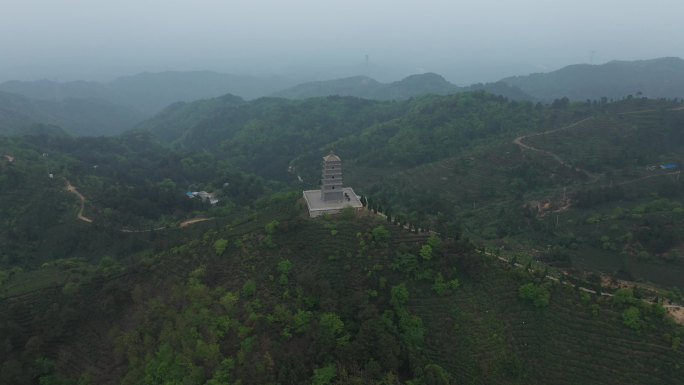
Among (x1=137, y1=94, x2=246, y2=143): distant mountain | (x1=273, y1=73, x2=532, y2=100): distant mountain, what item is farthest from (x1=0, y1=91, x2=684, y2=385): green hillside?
(x1=273, y1=73, x2=532, y2=100): distant mountain

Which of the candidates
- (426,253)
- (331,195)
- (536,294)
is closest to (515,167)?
(331,195)

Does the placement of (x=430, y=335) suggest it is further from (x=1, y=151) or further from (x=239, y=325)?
(x=1, y=151)

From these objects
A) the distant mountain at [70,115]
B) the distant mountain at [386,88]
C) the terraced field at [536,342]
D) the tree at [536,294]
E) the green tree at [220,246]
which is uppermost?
the distant mountain at [386,88]

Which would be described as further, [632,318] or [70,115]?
[70,115]

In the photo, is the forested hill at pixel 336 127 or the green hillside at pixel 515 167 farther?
the forested hill at pixel 336 127

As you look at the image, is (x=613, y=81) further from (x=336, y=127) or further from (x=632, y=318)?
(x=632, y=318)

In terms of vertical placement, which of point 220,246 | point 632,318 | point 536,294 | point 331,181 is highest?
point 331,181

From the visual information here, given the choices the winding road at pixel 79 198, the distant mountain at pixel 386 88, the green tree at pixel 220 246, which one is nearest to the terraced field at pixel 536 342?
the green tree at pixel 220 246

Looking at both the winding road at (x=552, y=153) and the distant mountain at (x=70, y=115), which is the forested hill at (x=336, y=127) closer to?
the winding road at (x=552, y=153)
